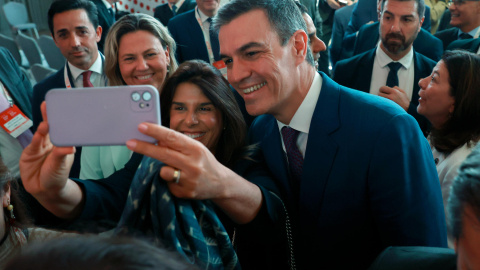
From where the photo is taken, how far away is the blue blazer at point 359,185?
129cm

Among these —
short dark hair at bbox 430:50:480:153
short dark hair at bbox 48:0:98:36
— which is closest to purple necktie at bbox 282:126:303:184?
short dark hair at bbox 430:50:480:153

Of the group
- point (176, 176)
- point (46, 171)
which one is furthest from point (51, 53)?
point (176, 176)

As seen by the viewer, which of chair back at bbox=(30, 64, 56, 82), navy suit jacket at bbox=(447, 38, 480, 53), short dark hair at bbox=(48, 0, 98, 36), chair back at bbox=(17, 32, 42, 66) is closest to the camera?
short dark hair at bbox=(48, 0, 98, 36)

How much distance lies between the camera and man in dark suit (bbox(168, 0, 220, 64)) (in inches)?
128

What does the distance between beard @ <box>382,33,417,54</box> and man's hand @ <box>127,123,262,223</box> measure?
182 centimetres

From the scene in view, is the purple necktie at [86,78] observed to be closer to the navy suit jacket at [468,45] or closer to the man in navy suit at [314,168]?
the man in navy suit at [314,168]

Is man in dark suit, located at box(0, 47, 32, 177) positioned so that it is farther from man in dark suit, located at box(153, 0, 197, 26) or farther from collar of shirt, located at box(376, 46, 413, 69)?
man in dark suit, located at box(153, 0, 197, 26)

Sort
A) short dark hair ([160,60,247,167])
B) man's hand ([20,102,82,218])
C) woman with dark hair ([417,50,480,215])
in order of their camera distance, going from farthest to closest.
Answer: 1. woman with dark hair ([417,50,480,215])
2. short dark hair ([160,60,247,167])
3. man's hand ([20,102,82,218])

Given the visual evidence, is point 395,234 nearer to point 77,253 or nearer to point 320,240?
point 320,240

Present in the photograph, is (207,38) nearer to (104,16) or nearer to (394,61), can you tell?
(104,16)

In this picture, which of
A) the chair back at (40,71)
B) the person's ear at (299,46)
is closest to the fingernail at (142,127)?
the person's ear at (299,46)

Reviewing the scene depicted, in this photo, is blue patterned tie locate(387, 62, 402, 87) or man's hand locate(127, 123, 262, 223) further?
blue patterned tie locate(387, 62, 402, 87)

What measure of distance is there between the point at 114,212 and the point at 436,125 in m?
1.71

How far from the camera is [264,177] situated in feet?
4.71
